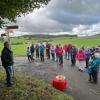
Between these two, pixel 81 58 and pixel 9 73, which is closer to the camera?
pixel 9 73

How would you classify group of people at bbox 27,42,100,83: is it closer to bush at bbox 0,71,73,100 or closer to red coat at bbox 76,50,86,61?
red coat at bbox 76,50,86,61

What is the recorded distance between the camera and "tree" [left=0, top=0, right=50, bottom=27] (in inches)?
593

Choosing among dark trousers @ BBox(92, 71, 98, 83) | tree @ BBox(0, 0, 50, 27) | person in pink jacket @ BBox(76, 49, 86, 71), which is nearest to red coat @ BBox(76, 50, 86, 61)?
person in pink jacket @ BBox(76, 49, 86, 71)

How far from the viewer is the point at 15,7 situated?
51.1ft

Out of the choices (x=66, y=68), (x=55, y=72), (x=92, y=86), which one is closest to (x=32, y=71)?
(x=55, y=72)

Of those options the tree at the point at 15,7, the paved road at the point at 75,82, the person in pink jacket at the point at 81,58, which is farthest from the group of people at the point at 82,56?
the tree at the point at 15,7

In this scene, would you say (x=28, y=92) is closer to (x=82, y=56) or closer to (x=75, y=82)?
(x=75, y=82)

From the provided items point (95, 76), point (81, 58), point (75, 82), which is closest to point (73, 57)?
point (81, 58)

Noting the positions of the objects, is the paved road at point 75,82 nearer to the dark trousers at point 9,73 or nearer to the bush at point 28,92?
the bush at point 28,92

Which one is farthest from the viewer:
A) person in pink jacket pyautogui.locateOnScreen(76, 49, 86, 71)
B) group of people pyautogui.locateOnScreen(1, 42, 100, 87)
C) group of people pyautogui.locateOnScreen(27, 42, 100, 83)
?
person in pink jacket pyautogui.locateOnScreen(76, 49, 86, 71)

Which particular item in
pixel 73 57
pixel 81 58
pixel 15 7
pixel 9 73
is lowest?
pixel 73 57

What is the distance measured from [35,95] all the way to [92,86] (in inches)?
251

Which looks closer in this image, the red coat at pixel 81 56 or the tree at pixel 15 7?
the tree at pixel 15 7

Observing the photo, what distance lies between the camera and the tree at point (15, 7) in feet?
49.4
